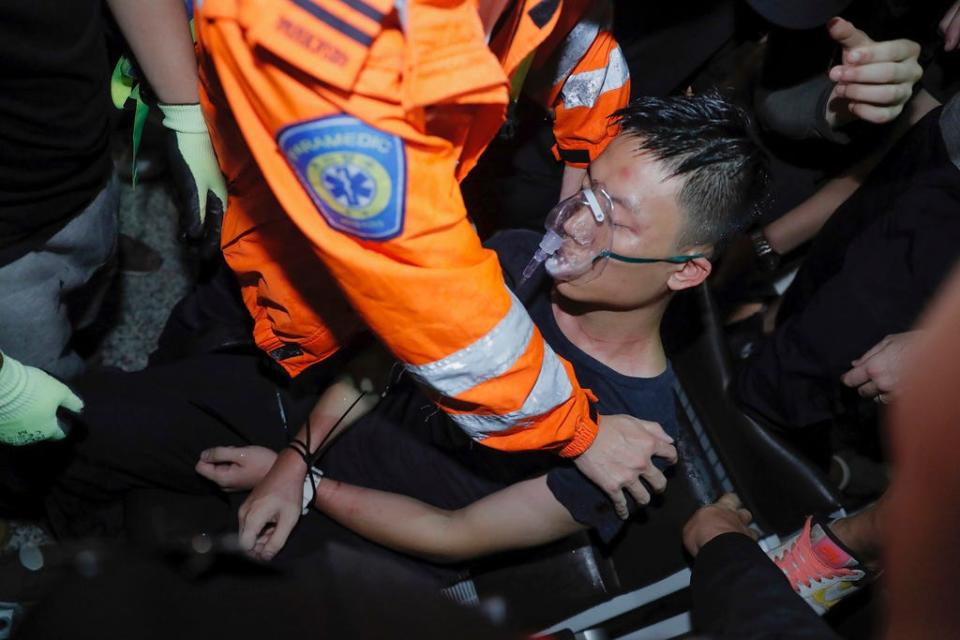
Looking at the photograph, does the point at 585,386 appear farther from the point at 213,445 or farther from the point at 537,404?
the point at 213,445

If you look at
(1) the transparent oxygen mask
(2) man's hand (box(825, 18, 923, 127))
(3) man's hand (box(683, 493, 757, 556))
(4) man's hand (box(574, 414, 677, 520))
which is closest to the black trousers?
(4) man's hand (box(574, 414, 677, 520))

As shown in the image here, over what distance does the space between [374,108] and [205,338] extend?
3.97ft

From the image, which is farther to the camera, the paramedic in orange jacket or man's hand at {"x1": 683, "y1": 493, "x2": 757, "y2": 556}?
man's hand at {"x1": 683, "y1": 493, "x2": 757, "y2": 556}

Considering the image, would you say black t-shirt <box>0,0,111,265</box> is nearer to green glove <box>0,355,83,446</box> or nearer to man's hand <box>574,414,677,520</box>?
green glove <box>0,355,83,446</box>

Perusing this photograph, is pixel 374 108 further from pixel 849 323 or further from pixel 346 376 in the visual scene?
pixel 849 323

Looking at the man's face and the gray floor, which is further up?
the man's face

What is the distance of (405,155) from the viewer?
1.01 metres

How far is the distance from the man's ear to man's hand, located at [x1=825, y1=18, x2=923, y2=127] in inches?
24.5

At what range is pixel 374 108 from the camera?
98 cm

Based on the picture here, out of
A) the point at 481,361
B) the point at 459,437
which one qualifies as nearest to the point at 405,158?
the point at 481,361

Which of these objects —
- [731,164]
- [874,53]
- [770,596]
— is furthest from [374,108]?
[874,53]

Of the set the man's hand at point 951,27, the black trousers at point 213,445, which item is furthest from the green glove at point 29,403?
the man's hand at point 951,27

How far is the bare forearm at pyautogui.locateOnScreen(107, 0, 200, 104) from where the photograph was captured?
1.52 metres

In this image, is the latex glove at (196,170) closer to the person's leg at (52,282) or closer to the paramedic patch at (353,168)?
the person's leg at (52,282)
